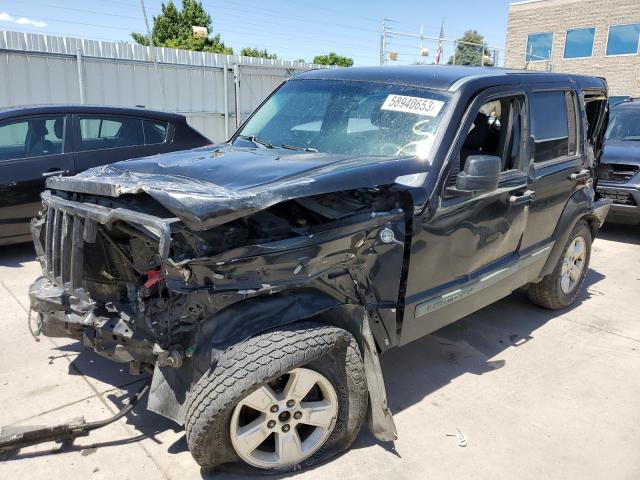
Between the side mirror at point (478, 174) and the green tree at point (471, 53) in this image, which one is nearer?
the side mirror at point (478, 174)

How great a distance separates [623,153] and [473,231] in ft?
19.5

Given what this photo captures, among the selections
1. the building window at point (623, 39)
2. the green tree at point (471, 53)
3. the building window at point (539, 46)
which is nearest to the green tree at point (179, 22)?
the green tree at point (471, 53)

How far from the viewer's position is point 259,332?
8.19ft

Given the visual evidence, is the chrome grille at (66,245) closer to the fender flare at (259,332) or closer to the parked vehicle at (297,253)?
the parked vehicle at (297,253)

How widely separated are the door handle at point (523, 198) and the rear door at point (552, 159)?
82mm

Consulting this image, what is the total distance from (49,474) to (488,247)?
117 inches

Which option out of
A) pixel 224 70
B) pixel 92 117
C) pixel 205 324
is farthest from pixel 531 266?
pixel 224 70

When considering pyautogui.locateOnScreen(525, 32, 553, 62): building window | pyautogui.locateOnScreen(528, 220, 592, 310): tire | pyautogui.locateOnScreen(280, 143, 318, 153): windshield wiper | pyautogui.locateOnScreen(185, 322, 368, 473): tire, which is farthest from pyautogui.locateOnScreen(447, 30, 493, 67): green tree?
pyautogui.locateOnScreen(185, 322, 368, 473): tire

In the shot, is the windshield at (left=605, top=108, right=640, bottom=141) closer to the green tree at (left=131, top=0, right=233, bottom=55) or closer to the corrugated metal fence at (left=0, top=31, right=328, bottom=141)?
the corrugated metal fence at (left=0, top=31, right=328, bottom=141)

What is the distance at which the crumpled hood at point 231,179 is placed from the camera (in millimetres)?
2289

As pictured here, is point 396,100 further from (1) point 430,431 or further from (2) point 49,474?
(2) point 49,474

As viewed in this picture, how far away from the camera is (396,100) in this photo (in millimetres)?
3537

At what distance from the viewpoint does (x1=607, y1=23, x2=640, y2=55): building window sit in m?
23.9

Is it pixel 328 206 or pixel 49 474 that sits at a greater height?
pixel 328 206
